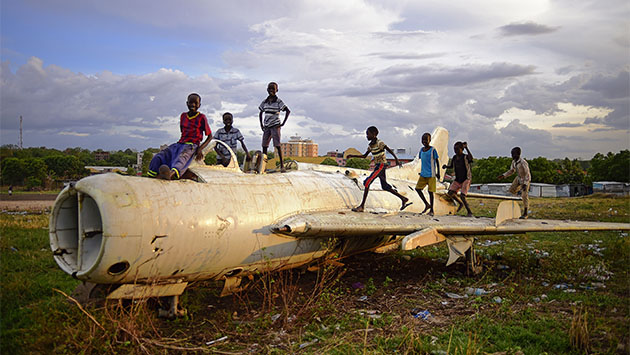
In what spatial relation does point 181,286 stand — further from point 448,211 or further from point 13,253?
point 448,211

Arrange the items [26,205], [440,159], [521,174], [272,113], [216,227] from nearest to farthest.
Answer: [216,227] < [272,113] < [521,174] < [440,159] < [26,205]

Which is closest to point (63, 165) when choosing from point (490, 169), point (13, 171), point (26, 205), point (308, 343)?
point (13, 171)

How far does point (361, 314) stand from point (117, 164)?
3419 cm

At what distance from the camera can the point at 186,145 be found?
728cm

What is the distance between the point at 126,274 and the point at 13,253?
736 cm

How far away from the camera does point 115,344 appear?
552 cm

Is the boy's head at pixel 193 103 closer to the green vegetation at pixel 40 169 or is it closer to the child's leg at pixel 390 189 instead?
the child's leg at pixel 390 189

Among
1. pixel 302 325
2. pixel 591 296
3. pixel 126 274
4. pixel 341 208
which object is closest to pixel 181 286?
pixel 126 274

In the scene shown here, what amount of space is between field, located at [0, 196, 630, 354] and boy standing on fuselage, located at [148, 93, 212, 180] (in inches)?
77.6

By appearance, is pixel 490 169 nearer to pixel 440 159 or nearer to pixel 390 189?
pixel 440 159

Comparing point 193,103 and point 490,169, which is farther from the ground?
point 193,103

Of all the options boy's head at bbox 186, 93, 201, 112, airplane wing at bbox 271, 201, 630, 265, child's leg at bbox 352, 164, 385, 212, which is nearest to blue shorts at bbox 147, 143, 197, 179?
boy's head at bbox 186, 93, 201, 112

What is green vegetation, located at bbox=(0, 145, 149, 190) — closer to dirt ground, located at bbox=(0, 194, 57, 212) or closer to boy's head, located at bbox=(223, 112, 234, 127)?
dirt ground, located at bbox=(0, 194, 57, 212)

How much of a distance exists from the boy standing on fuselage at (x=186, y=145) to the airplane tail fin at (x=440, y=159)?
6.81m
